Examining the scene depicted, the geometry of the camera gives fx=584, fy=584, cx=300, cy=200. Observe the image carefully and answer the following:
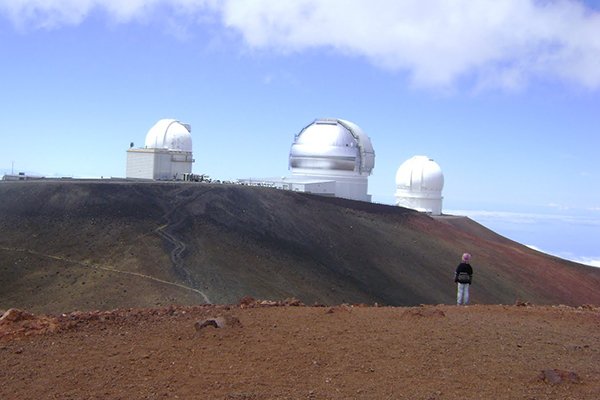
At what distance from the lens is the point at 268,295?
1936cm

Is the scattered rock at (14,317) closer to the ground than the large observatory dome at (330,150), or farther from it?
closer to the ground

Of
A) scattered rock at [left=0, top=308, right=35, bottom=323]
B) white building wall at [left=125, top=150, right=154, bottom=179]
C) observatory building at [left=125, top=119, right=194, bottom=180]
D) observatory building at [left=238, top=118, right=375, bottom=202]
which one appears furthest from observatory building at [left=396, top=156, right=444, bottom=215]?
scattered rock at [left=0, top=308, right=35, bottom=323]

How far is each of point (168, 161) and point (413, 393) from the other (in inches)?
1223

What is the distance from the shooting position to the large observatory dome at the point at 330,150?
142 ft

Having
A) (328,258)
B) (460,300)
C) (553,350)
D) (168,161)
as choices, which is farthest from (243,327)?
(168,161)

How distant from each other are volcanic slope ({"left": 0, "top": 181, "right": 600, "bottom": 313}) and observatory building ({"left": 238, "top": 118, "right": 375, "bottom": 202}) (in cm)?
900

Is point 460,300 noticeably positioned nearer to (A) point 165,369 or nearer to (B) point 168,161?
(A) point 165,369

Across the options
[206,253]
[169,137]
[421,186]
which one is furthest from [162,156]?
[421,186]

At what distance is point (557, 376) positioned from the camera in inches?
279

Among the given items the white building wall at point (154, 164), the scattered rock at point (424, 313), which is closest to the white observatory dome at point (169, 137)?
the white building wall at point (154, 164)

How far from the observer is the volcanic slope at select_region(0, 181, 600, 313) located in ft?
60.5

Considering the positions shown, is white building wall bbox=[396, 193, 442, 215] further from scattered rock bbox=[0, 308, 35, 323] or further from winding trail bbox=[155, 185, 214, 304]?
scattered rock bbox=[0, 308, 35, 323]

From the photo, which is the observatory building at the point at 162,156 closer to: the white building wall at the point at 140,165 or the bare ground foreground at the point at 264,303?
the white building wall at the point at 140,165

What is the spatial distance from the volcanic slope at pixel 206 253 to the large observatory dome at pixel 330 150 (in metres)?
9.28
